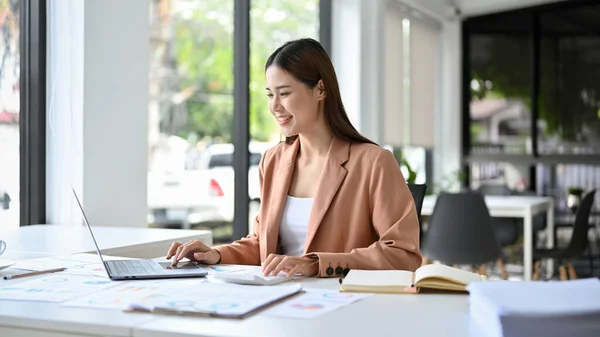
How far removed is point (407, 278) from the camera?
5.95 feet

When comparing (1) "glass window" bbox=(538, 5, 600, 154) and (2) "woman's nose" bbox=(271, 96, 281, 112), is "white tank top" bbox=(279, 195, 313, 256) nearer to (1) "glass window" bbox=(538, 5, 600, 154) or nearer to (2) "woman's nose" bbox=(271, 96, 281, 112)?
(2) "woman's nose" bbox=(271, 96, 281, 112)

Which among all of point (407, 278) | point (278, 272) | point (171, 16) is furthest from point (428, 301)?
point (171, 16)

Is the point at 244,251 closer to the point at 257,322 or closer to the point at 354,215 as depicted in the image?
the point at 354,215

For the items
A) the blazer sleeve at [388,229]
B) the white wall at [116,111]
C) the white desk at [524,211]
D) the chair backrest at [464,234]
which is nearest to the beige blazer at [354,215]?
the blazer sleeve at [388,229]

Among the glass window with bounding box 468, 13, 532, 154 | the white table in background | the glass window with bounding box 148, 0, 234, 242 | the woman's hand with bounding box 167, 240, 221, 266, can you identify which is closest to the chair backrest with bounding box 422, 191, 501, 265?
the white table in background

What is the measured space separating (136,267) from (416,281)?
730mm

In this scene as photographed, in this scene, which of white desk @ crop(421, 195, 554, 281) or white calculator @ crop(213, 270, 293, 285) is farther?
white desk @ crop(421, 195, 554, 281)

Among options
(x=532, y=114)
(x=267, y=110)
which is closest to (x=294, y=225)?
(x=267, y=110)

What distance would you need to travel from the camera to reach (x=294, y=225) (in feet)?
7.98

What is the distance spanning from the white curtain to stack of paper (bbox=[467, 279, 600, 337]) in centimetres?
241

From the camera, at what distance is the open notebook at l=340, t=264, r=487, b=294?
1691 millimetres

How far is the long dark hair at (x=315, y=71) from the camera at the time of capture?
2.39 meters

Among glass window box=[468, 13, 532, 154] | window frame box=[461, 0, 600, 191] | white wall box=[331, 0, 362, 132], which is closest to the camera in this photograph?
white wall box=[331, 0, 362, 132]

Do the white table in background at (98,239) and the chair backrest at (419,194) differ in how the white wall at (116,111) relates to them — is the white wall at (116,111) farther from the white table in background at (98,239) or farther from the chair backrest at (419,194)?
the chair backrest at (419,194)
